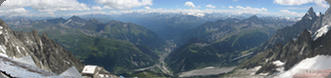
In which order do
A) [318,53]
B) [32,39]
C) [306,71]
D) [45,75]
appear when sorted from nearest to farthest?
[45,75] → [306,71] → [318,53] → [32,39]

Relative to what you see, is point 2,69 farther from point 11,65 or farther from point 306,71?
point 306,71

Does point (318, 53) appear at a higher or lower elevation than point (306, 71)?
higher

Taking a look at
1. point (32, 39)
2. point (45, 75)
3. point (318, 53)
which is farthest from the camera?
point (32, 39)

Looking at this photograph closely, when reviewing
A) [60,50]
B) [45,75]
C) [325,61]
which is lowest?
[45,75]

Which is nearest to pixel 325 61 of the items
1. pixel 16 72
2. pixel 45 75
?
pixel 45 75

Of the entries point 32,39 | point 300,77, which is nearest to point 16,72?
point 300,77

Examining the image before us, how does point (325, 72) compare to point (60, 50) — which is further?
point (60, 50)

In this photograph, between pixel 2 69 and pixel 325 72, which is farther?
pixel 325 72

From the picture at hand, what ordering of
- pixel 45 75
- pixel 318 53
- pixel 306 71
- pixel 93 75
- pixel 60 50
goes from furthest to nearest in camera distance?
1. pixel 60 50
2. pixel 93 75
3. pixel 318 53
4. pixel 306 71
5. pixel 45 75

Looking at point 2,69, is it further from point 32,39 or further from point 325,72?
point 32,39
